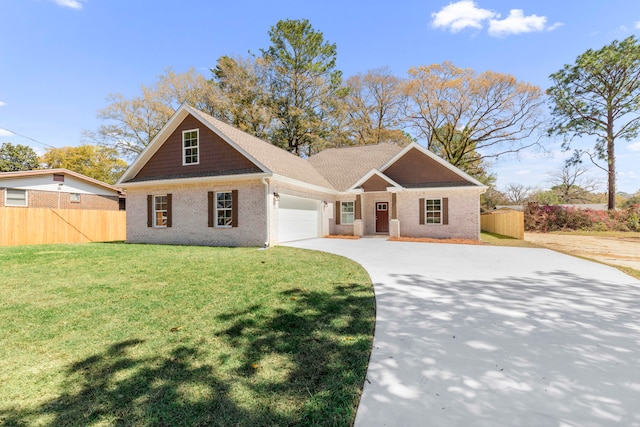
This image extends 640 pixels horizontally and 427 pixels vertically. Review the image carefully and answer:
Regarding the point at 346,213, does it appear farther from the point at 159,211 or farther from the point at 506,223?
the point at 506,223

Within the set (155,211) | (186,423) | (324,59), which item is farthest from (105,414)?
(324,59)

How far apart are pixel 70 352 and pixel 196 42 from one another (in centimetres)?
1832

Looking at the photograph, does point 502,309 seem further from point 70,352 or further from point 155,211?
point 155,211

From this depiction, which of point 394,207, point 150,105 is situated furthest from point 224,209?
point 150,105

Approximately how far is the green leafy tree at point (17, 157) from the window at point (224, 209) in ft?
140

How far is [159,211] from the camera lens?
14.1m

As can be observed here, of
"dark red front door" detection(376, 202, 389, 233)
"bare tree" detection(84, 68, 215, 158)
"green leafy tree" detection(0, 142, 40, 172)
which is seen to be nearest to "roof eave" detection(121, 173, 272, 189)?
"dark red front door" detection(376, 202, 389, 233)

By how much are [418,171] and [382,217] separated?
3406 mm

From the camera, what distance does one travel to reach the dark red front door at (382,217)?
683 inches

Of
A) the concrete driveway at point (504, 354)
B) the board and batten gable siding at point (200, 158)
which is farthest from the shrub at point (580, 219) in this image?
the board and batten gable siding at point (200, 158)

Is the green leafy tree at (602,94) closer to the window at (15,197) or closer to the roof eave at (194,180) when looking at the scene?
the roof eave at (194,180)

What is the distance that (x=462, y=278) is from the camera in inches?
245

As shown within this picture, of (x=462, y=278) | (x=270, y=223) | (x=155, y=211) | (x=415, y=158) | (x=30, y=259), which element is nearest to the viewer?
(x=462, y=278)

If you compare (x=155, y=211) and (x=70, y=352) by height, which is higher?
(x=155, y=211)
